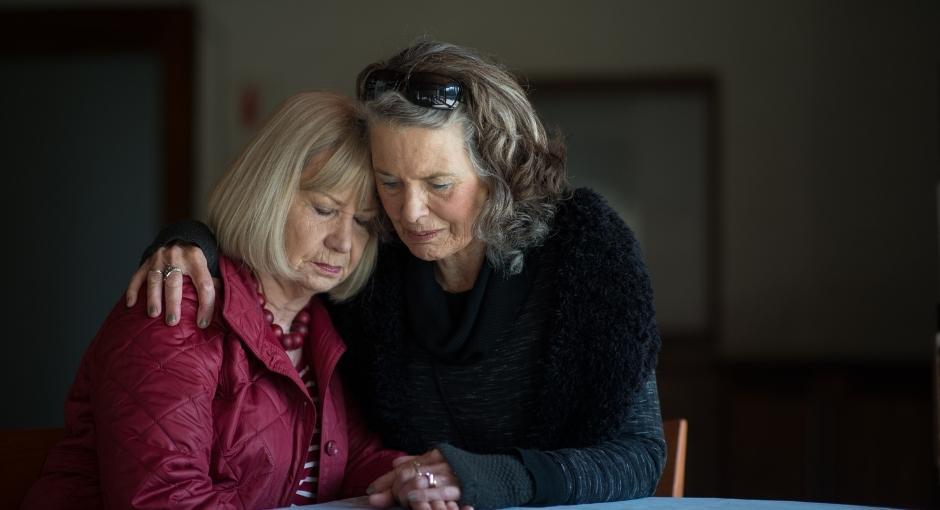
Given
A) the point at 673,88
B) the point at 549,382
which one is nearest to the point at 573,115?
the point at 673,88

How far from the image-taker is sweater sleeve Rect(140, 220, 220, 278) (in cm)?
186

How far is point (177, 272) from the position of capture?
1.76 m

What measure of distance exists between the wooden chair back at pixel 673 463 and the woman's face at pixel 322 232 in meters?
0.65

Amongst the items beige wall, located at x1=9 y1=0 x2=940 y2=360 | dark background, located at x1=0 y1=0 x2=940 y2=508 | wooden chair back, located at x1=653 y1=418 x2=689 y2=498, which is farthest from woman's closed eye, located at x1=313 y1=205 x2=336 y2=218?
beige wall, located at x1=9 y1=0 x2=940 y2=360

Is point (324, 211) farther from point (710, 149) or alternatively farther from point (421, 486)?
point (710, 149)

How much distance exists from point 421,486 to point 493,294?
1.49 ft

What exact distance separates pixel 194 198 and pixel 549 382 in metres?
3.69

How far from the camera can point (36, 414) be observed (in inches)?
212

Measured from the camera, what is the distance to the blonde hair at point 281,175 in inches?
73.1

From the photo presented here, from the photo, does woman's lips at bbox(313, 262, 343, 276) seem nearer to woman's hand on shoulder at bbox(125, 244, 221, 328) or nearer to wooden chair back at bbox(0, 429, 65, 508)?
woman's hand on shoulder at bbox(125, 244, 221, 328)

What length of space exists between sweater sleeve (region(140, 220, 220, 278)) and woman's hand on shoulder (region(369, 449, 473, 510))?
20.0 inches

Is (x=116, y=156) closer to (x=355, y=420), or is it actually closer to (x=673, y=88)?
(x=673, y=88)

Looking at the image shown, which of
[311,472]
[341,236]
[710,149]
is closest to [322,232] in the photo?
[341,236]

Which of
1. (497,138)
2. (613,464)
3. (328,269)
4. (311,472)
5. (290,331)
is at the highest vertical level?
(497,138)
